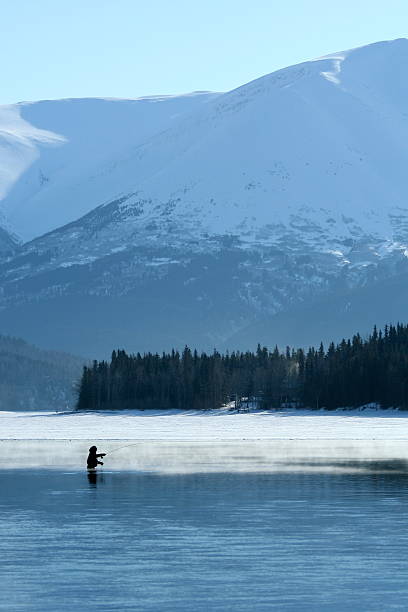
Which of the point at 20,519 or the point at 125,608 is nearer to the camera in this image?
the point at 125,608

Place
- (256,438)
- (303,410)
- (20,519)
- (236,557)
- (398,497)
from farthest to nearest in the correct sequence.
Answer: (303,410) → (256,438) → (398,497) → (20,519) → (236,557)

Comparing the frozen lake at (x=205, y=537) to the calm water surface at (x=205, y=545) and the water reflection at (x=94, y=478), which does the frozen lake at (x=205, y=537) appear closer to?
the calm water surface at (x=205, y=545)

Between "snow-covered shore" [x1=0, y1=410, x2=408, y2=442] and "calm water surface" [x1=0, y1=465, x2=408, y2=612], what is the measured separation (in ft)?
193

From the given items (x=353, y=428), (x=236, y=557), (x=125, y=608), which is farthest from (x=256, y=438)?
(x=125, y=608)

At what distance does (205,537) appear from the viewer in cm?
5678

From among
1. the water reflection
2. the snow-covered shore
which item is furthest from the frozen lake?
the snow-covered shore

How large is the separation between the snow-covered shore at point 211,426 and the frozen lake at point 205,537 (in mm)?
45556

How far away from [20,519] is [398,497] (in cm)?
1794

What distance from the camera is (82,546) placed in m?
54.6

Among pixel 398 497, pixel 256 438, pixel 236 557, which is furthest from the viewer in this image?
pixel 256 438

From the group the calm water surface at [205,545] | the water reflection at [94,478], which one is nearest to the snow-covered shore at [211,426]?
the water reflection at [94,478]

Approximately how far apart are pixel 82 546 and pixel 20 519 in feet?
27.9

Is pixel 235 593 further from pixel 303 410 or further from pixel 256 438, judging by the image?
pixel 303 410

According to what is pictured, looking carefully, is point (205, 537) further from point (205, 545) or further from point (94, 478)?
point (94, 478)
